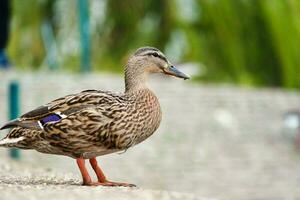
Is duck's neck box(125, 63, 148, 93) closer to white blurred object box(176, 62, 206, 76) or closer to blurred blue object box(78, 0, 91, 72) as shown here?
blurred blue object box(78, 0, 91, 72)

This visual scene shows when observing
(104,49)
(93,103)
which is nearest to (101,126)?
(93,103)

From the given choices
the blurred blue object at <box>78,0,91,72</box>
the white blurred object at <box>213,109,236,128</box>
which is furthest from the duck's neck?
the blurred blue object at <box>78,0,91,72</box>

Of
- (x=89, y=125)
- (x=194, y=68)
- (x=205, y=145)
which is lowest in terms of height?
(x=89, y=125)

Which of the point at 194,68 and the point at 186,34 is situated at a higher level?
the point at 186,34

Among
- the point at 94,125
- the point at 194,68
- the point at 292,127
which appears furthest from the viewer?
the point at 194,68

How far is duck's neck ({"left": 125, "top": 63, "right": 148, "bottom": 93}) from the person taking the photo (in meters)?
9.11

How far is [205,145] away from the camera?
62.0 feet

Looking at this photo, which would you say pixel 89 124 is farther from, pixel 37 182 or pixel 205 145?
pixel 205 145

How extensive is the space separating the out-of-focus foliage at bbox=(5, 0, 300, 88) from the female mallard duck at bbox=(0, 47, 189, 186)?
53.2ft

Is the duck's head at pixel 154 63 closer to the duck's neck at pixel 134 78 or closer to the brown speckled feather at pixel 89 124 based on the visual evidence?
the duck's neck at pixel 134 78

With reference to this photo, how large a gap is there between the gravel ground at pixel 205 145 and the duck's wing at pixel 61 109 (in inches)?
268

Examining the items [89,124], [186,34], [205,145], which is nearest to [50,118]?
[89,124]

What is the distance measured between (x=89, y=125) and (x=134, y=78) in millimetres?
727

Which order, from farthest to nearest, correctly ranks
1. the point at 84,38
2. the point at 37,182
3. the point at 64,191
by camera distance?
the point at 84,38, the point at 37,182, the point at 64,191
